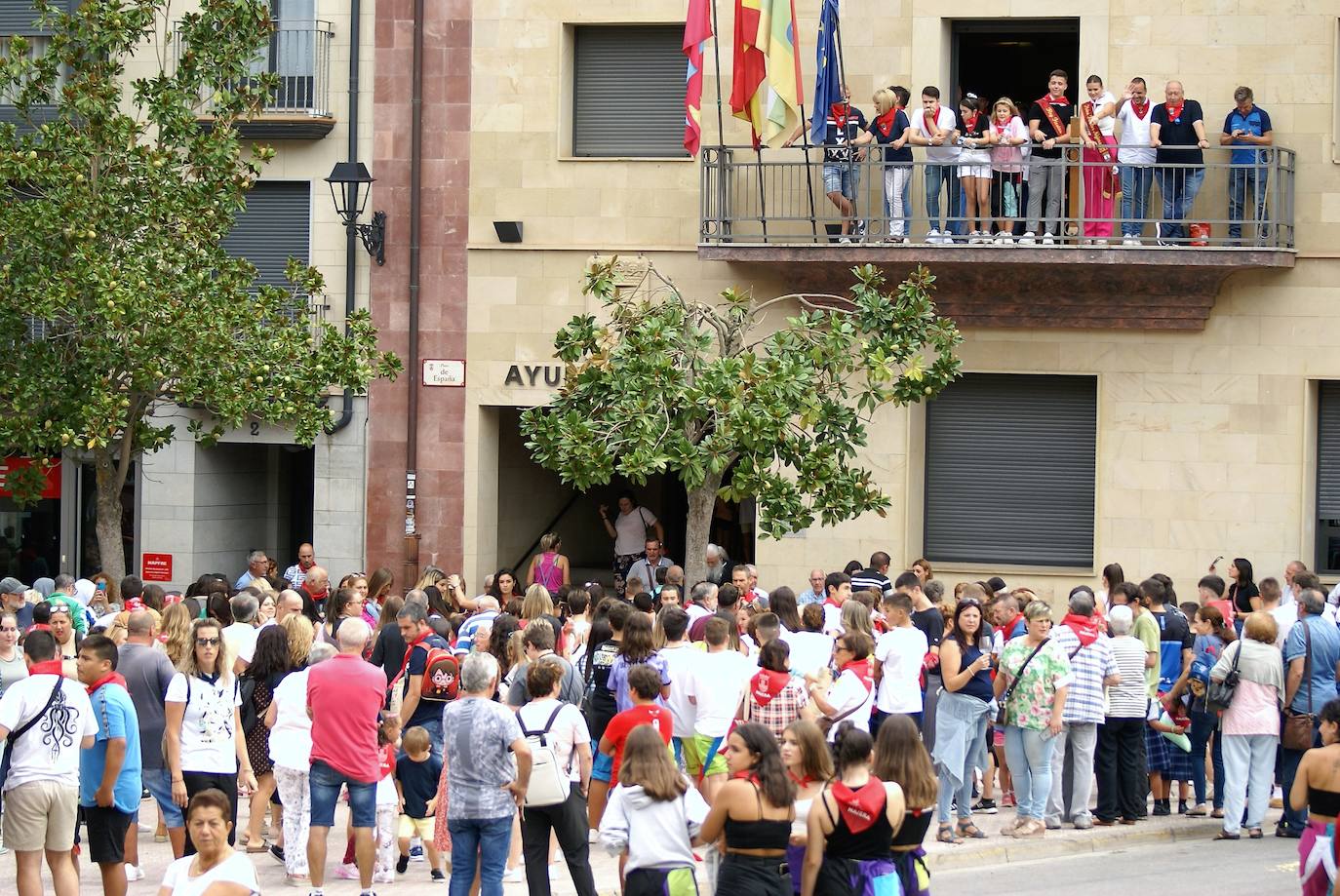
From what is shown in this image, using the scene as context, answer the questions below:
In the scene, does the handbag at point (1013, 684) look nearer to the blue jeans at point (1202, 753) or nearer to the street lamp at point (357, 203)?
the blue jeans at point (1202, 753)

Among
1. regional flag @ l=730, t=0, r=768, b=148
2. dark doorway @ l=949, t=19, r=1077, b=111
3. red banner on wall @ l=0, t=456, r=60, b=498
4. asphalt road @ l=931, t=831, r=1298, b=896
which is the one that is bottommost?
asphalt road @ l=931, t=831, r=1298, b=896

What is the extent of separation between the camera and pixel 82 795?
445 inches

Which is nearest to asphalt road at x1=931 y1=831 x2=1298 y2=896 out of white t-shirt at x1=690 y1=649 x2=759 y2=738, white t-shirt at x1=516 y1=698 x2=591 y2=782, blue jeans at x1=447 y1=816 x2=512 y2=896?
white t-shirt at x1=690 y1=649 x2=759 y2=738

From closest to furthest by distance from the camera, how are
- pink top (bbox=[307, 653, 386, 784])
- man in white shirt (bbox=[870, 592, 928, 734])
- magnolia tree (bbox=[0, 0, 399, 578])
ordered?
1. pink top (bbox=[307, 653, 386, 784])
2. man in white shirt (bbox=[870, 592, 928, 734])
3. magnolia tree (bbox=[0, 0, 399, 578])

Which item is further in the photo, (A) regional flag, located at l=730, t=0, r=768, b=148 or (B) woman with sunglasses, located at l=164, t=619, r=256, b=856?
(A) regional flag, located at l=730, t=0, r=768, b=148

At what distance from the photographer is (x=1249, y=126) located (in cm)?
2114

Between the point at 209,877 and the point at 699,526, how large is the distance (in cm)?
1002

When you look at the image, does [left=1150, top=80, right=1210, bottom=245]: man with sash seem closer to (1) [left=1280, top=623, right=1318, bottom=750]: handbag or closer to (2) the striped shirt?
(1) [left=1280, top=623, right=1318, bottom=750]: handbag

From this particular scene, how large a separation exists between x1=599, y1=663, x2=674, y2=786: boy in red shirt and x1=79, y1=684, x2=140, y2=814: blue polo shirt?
2.83 m

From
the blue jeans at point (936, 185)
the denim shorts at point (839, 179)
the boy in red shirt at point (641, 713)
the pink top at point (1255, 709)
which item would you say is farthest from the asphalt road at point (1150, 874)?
the denim shorts at point (839, 179)

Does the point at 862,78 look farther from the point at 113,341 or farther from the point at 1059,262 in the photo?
the point at 113,341

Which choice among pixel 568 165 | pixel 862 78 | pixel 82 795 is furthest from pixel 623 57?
pixel 82 795

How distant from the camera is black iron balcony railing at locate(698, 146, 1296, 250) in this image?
21125 millimetres

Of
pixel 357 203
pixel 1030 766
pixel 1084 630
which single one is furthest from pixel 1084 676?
pixel 357 203
